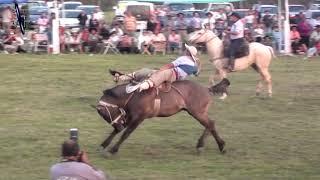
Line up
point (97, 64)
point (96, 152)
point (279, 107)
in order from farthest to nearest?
point (97, 64), point (279, 107), point (96, 152)

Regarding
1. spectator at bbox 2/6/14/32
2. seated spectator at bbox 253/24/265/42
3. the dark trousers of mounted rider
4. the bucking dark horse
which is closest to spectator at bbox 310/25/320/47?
seated spectator at bbox 253/24/265/42

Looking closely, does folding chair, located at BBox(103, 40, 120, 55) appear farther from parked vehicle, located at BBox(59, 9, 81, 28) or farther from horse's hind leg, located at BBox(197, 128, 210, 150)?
horse's hind leg, located at BBox(197, 128, 210, 150)

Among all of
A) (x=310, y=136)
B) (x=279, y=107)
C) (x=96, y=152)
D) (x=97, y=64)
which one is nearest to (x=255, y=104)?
(x=279, y=107)

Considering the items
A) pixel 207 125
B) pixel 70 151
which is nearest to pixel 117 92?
pixel 207 125

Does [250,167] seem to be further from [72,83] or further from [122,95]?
[72,83]

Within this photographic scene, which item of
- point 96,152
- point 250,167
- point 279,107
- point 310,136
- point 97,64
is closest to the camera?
point 250,167

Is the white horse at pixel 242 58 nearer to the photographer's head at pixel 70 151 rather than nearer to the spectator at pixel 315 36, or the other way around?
the spectator at pixel 315 36

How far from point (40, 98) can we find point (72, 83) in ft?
8.94

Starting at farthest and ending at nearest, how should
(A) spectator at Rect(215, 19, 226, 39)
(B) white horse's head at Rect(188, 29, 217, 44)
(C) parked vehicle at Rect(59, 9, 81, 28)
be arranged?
(C) parked vehicle at Rect(59, 9, 81, 28) → (A) spectator at Rect(215, 19, 226, 39) → (B) white horse's head at Rect(188, 29, 217, 44)

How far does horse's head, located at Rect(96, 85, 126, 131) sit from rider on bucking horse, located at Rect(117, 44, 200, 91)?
1.15ft

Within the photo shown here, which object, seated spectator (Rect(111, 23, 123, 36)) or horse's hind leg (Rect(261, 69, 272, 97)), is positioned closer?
horse's hind leg (Rect(261, 69, 272, 97))

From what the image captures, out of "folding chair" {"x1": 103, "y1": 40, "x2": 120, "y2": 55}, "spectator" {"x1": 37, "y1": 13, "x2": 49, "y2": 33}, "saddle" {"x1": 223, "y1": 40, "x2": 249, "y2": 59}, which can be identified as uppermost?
"saddle" {"x1": 223, "y1": 40, "x2": 249, "y2": 59}

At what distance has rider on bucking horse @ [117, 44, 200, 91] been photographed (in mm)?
10266

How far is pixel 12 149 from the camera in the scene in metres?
10.9
